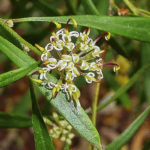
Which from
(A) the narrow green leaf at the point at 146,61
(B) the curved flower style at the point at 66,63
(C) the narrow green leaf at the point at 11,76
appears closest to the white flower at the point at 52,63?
(B) the curved flower style at the point at 66,63

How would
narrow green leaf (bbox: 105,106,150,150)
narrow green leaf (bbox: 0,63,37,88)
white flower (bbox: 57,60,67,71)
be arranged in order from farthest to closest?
narrow green leaf (bbox: 105,106,150,150)
white flower (bbox: 57,60,67,71)
narrow green leaf (bbox: 0,63,37,88)

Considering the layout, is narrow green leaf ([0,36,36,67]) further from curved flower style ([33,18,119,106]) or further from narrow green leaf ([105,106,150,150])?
narrow green leaf ([105,106,150,150])

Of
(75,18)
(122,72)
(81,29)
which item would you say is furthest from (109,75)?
(75,18)

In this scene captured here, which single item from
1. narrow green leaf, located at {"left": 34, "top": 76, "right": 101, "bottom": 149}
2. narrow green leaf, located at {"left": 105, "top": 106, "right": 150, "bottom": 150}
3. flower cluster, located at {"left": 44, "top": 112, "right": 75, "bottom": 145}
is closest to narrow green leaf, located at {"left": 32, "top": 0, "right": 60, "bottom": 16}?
flower cluster, located at {"left": 44, "top": 112, "right": 75, "bottom": 145}

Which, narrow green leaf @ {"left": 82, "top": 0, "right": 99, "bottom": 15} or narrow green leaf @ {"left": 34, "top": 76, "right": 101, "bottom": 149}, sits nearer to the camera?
narrow green leaf @ {"left": 34, "top": 76, "right": 101, "bottom": 149}

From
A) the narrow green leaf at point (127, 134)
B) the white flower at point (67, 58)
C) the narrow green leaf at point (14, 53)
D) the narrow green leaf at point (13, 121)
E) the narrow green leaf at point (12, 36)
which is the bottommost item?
the narrow green leaf at point (127, 134)

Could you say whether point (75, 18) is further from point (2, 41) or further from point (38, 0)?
point (38, 0)

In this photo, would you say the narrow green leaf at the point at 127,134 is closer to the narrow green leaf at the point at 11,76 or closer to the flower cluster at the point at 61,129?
the flower cluster at the point at 61,129
